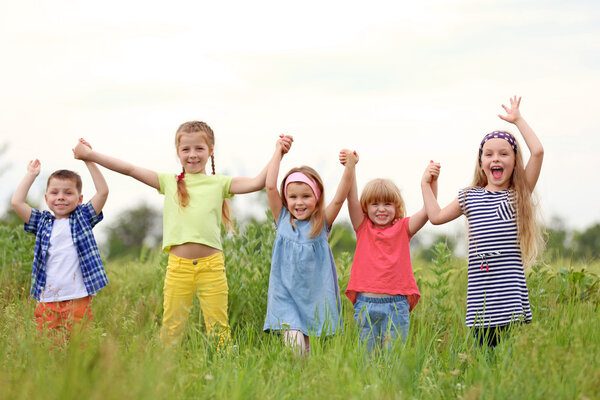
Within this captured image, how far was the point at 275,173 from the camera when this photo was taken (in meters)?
4.93

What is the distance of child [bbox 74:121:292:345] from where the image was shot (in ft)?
16.8

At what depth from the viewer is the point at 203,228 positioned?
5141mm

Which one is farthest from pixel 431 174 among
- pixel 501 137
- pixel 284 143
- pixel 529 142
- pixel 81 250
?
pixel 81 250

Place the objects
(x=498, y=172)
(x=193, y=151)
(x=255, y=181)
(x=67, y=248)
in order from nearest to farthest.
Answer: (x=498, y=172) < (x=255, y=181) < (x=193, y=151) < (x=67, y=248)

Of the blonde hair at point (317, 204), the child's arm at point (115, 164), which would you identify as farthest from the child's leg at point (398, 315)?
the child's arm at point (115, 164)

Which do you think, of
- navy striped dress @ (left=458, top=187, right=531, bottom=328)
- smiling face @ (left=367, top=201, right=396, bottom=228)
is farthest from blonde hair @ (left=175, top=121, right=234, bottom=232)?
navy striped dress @ (left=458, top=187, right=531, bottom=328)

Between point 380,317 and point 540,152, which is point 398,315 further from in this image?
point 540,152

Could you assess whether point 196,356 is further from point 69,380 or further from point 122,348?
point 69,380

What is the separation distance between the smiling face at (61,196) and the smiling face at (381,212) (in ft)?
7.82

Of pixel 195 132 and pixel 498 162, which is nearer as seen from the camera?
pixel 498 162

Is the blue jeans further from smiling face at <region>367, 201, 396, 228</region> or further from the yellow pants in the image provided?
the yellow pants

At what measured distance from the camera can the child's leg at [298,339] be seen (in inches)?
182

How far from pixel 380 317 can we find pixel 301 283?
2.08 feet

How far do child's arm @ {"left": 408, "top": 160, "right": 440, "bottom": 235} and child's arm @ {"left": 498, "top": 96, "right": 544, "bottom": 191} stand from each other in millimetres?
621
